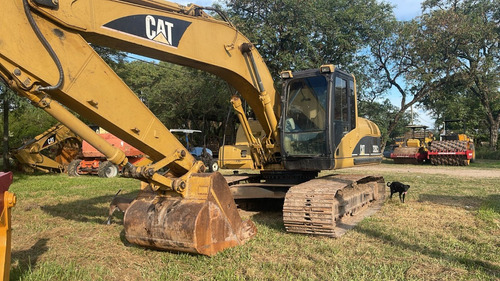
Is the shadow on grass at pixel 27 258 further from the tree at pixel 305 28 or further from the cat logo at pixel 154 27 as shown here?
the tree at pixel 305 28

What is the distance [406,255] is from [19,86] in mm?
4520

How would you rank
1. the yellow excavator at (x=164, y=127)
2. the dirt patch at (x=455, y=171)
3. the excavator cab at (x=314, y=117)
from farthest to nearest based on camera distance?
the dirt patch at (x=455, y=171)
the excavator cab at (x=314, y=117)
the yellow excavator at (x=164, y=127)

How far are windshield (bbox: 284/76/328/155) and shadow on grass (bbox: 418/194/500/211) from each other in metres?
3.91

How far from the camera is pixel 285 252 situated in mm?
4730

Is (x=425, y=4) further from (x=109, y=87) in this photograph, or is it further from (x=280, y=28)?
(x=109, y=87)

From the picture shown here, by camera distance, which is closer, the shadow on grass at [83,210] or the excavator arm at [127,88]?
the excavator arm at [127,88]

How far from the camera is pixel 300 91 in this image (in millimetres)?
6480

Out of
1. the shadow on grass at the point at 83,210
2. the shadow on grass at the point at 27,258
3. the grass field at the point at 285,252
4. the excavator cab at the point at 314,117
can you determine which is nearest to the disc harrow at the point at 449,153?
the grass field at the point at 285,252

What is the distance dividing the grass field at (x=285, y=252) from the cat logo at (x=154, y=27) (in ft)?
8.38

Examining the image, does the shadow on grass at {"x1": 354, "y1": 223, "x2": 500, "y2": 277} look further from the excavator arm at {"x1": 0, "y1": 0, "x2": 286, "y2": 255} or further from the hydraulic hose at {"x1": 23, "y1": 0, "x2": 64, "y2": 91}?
the hydraulic hose at {"x1": 23, "y1": 0, "x2": 64, "y2": 91}

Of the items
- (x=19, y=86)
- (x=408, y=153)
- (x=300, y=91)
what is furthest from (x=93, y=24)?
(x=408, y=153)

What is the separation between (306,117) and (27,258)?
173 inches

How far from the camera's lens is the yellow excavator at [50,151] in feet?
54.4

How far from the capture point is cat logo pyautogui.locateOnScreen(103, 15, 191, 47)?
4082 millimetres
